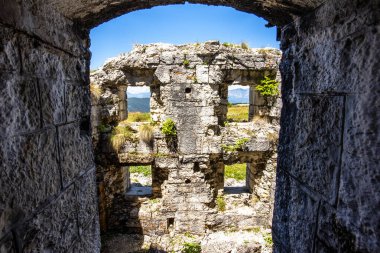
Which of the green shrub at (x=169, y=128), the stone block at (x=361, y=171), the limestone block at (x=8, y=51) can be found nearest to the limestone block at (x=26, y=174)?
the limestone block at (x=8, y=51)

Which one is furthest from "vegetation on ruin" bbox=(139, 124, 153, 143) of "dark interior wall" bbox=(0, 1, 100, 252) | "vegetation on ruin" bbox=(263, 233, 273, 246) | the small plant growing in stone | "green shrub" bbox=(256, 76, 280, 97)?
"dark interior wall" bbox=(0, 1, 100, 252)

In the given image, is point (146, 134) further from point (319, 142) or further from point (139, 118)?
point (319, 142)

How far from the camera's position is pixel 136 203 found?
23.9 feet

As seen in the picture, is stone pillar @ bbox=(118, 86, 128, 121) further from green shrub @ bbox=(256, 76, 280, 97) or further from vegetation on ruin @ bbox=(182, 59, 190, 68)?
green shrub @ bbox=(256, 76, 280, 97)

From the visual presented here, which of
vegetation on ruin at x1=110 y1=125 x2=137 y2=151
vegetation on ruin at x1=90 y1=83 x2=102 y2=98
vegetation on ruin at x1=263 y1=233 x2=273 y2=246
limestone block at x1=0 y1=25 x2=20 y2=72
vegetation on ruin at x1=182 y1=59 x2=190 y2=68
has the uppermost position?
vegetation on ruin at x1=182 y1=59 x2=190 y2=68

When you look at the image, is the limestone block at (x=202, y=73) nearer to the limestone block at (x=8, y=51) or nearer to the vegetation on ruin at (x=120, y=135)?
the vegetation on ruin at (x=120, y=135)

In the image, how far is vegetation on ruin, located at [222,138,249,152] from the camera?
6617 mm

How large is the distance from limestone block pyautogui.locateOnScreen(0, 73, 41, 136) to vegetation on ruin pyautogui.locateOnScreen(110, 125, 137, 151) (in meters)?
5.57

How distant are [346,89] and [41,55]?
148 cm

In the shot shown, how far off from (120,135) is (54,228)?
18.1ft

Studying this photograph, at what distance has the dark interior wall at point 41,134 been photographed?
3.11ft

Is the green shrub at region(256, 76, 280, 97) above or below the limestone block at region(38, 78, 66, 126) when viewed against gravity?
above

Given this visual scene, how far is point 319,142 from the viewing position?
122cm

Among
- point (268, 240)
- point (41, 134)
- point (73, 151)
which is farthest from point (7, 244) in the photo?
point (268, 240)
